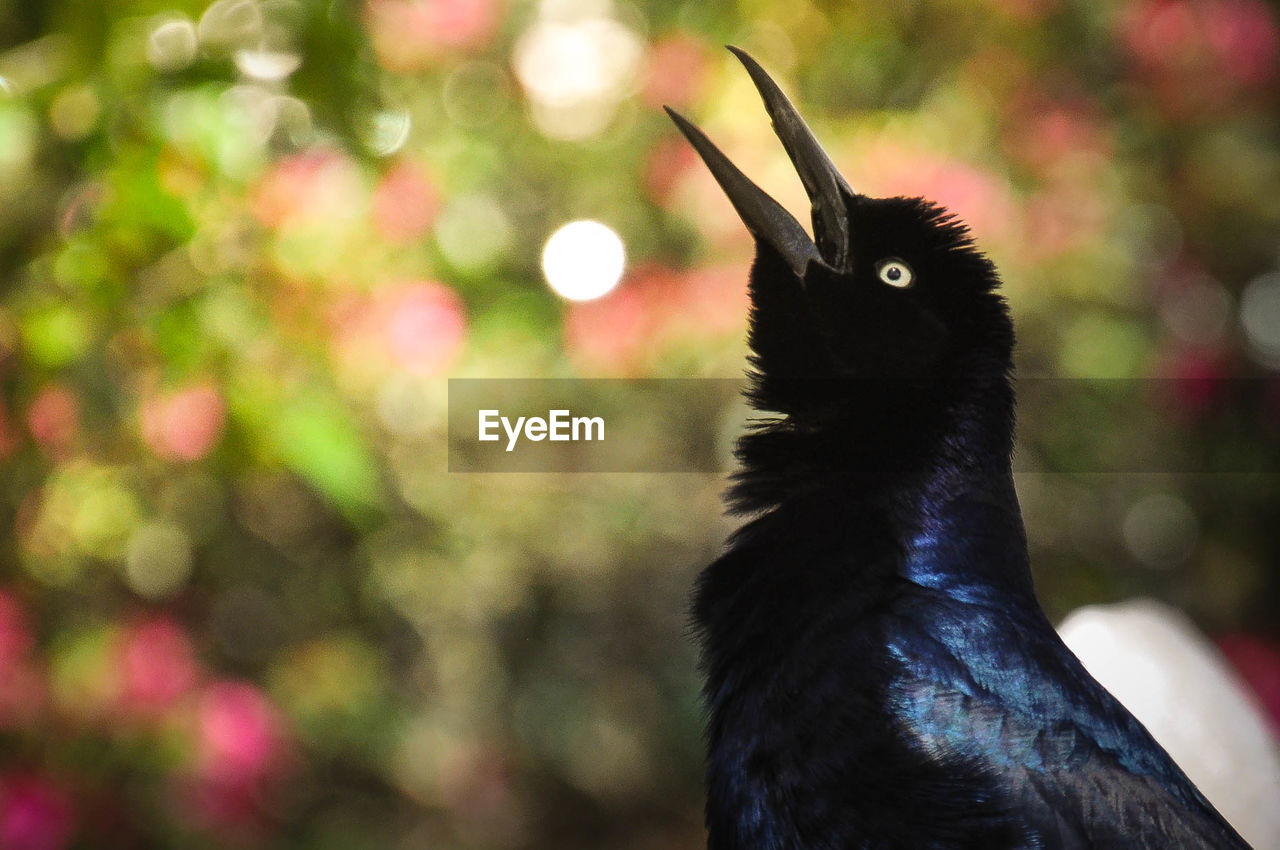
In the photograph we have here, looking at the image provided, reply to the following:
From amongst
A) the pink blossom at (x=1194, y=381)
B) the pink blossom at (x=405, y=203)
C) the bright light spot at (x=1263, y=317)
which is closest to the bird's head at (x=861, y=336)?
the pink blossom at (x=405, y=203)

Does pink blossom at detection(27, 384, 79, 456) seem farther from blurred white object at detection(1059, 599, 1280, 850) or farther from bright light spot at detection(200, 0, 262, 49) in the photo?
blurred white object at detection(1059, 599, 1280, 850)

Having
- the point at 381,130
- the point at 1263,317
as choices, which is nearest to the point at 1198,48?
the point at 1263,317

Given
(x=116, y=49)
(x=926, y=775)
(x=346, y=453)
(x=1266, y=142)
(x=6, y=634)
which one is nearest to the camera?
(x=926, y=775)

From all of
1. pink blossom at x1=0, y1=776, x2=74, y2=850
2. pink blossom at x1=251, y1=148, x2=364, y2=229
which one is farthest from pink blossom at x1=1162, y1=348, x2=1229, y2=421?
pink blossom at x1=0, y1=776, x2=74, y2=850

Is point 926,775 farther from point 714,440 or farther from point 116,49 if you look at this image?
point 714,440

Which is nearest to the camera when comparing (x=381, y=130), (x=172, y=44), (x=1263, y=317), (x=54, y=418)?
(x=172, y=44)

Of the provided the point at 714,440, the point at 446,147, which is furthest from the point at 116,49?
the point at 714,440

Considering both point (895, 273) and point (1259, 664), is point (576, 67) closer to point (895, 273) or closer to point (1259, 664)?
point (895, 273)

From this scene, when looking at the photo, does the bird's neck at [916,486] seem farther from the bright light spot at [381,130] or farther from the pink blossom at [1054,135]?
the pink blossom at [1054,135]
